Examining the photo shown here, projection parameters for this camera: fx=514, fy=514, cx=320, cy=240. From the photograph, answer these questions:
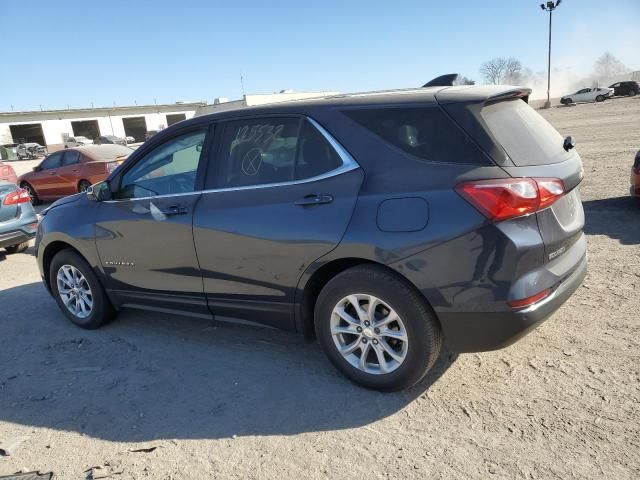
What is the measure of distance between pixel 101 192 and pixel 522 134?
3370mm

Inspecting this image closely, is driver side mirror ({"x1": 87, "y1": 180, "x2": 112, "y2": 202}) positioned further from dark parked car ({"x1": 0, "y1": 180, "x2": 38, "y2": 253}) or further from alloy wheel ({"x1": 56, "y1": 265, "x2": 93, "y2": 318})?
dark parked car ({"x1": 0, "y1": 180, "x2": 38, "y2": 253})

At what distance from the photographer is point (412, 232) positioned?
2.86 metres

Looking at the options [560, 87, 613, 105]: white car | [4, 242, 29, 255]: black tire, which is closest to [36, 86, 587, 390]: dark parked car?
[4, 242, 29, 255]: black tire

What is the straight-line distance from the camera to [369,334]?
10.4 feet

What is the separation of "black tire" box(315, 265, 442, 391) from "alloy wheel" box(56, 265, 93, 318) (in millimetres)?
2579

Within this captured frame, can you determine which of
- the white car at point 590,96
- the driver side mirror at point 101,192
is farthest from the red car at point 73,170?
the white car at point 590,96

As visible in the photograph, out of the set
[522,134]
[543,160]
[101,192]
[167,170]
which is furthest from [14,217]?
[543,160]

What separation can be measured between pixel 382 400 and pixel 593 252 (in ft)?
11.2

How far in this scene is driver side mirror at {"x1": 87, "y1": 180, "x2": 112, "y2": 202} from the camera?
14.4 ft

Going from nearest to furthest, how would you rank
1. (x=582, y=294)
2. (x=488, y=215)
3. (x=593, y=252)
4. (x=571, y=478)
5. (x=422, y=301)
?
(x=571, y=478)
(x=488, y=215)
(x=422, y=301)
(x=582, y=294)
(x=593, y=252)

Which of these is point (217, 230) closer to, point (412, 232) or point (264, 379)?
point (264, 379)

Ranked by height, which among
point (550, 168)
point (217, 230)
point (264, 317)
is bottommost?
point (264, 317)

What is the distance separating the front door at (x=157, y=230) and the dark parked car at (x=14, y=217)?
4.19 metres

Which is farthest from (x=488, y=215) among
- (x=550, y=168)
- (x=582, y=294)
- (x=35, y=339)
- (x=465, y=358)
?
(x=35, y=339)
